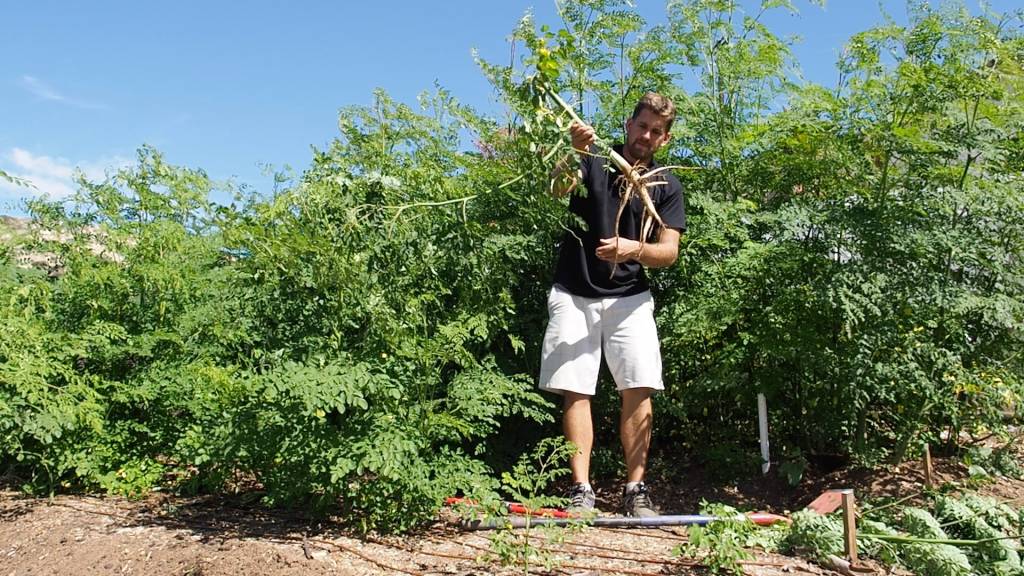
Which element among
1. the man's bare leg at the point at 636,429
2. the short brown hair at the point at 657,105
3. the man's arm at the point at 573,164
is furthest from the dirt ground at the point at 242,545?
the short brown hair at the point at 657,105

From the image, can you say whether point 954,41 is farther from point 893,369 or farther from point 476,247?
point 476,247

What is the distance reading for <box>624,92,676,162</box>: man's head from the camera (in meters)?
3.93

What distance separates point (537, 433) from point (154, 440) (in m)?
1.80

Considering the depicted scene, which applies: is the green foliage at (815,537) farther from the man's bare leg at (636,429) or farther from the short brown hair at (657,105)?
the short brown hair at (657,105)

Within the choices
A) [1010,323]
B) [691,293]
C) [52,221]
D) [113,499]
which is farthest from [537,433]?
[52,221]

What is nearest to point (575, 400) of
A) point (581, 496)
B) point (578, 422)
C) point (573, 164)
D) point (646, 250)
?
point (578, 422)

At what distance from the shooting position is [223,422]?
3316 mm

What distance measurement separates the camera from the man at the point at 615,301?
3.87m

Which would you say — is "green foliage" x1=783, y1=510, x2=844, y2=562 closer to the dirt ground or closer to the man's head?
the dirt ground

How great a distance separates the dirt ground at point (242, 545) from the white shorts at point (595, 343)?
2.34 feet

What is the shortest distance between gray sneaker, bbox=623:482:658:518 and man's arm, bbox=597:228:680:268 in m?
0.99

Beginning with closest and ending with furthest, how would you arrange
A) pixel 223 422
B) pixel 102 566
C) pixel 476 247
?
pixel 102 566
pixel 223 422
pixel 476 247

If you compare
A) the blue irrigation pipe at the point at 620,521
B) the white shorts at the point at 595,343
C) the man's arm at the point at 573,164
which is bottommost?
the blue irrigation pipe at the point at 620,521

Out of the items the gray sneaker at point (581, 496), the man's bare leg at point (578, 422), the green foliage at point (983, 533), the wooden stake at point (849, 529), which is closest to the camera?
the wooden stake at point (849, 529)
